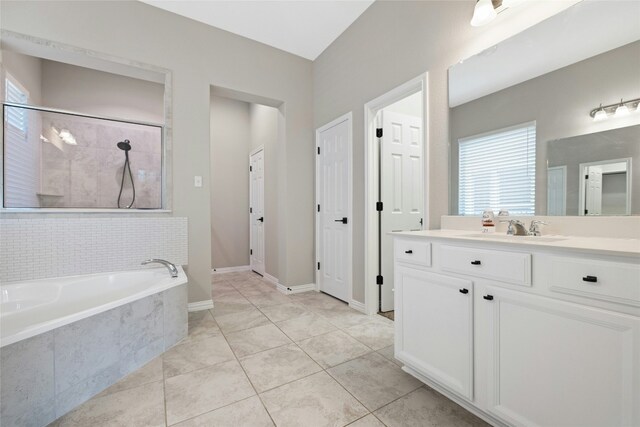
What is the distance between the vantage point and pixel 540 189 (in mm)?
→ 1455

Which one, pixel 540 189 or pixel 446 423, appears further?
pixel 540 189

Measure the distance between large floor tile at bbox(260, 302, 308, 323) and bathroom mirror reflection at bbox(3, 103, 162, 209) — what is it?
151 cm

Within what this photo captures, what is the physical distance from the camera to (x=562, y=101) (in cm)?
136

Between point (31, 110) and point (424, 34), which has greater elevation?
point (424, 34)

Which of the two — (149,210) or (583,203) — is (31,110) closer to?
(149,210)

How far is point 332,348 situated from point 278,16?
3.13 m

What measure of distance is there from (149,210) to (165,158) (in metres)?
0.53

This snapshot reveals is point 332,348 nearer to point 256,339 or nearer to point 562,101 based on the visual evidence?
point 256,339

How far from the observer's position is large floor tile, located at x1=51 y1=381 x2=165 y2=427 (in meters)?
1.29

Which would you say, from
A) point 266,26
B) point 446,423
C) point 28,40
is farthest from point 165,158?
point 446,423

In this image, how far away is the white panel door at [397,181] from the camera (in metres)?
2.69

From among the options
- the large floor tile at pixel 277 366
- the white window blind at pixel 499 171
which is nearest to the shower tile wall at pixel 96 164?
the large floor tile at pixel 277 366

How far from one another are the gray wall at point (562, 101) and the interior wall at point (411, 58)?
30 centimetres

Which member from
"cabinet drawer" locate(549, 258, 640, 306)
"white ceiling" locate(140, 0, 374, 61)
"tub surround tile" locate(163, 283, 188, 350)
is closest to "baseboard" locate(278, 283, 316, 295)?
"tub surround tile" locate(163, 283, 188, 350)
